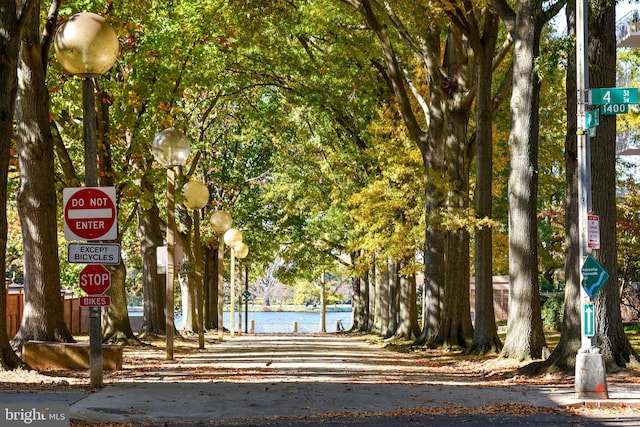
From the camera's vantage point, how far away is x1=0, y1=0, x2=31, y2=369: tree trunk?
17359 millimetres

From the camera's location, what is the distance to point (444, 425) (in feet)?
41.9

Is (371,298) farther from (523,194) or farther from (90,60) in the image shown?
(90,60)

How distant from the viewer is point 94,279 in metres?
15.8

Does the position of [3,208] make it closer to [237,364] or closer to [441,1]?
[237,364]


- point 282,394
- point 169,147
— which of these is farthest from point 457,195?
point 282,394

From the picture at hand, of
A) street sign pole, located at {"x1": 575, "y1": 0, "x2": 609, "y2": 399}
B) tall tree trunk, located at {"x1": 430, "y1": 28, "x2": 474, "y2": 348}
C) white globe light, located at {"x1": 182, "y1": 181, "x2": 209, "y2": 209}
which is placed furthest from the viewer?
tall tree trunk, located at {"x1": 430, "y1": 28, "x2": 474, "y2": 348}

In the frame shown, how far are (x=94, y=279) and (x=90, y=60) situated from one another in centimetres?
326

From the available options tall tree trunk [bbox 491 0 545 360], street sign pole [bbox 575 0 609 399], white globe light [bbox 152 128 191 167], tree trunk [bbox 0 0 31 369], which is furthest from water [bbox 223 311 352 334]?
street sign pole [bbox 575 0 609 399]

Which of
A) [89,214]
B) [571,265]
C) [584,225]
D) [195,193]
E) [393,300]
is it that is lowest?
[393,300]

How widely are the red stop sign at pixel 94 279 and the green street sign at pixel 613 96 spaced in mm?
7655

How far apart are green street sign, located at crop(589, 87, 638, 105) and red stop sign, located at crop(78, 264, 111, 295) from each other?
7655 millimetres

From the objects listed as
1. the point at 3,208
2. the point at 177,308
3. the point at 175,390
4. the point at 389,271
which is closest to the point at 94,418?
the point at 175,390

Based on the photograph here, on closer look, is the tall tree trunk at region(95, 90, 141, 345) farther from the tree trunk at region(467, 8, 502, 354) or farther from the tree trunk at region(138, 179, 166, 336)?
the tree trunk at region(467, 8, 502, 354)

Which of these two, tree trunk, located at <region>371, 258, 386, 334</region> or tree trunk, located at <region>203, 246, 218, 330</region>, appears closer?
tree trunk, located at <region>371, 258, 386, 334</region>
